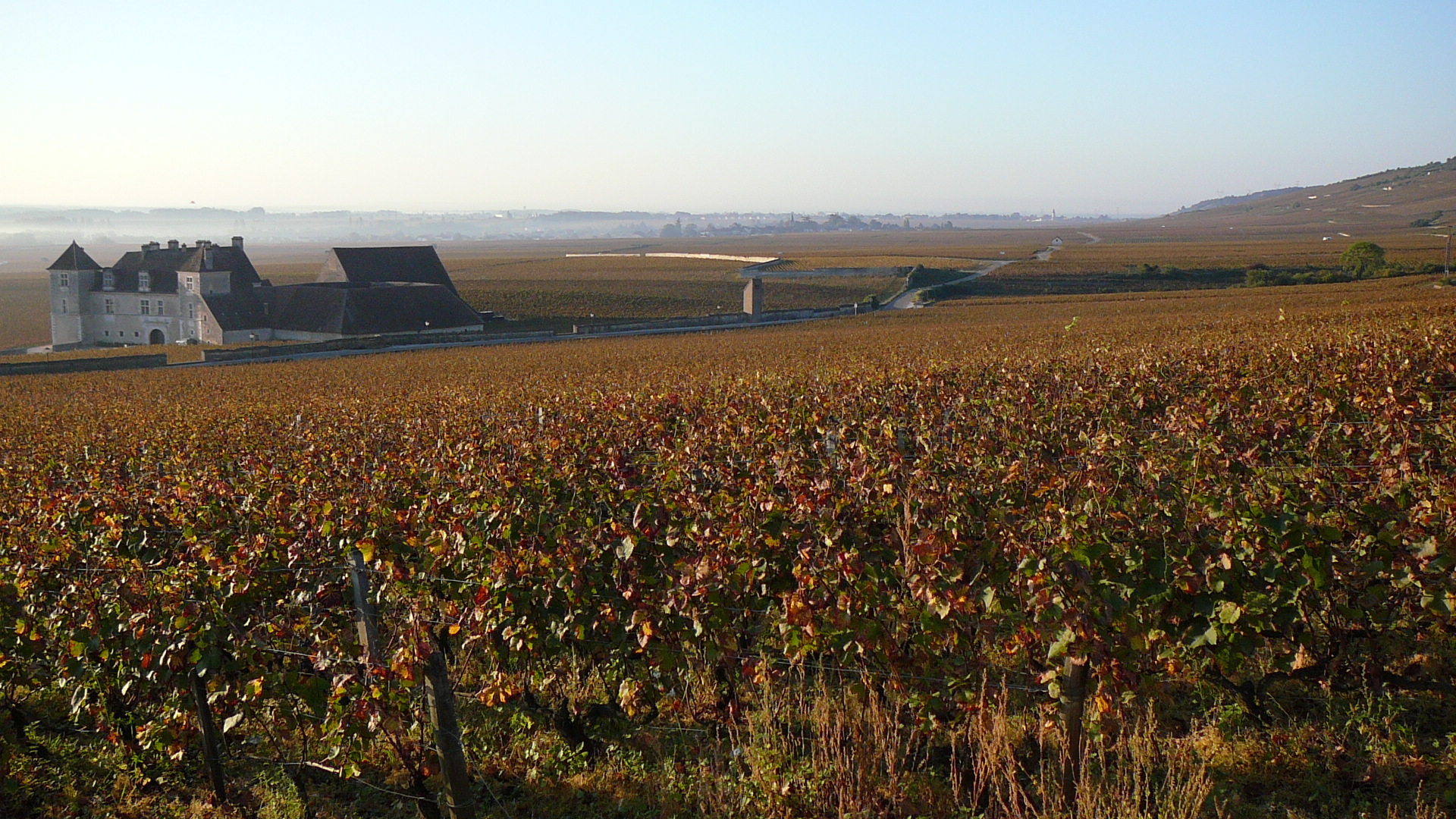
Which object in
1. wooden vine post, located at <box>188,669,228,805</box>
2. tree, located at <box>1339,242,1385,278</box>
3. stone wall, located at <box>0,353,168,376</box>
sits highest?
tree, located at <box>1339,242,1385,278</box>

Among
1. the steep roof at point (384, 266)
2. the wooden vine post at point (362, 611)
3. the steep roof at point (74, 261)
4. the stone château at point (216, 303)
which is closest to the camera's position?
the wooden vine post at point (362, 611)

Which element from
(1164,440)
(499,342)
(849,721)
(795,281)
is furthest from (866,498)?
(795,281)

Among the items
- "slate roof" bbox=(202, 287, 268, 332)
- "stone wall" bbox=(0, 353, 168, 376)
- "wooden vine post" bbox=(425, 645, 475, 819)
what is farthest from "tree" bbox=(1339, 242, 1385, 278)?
"wooden vine post" bbox=(425, 645, 475, 819)

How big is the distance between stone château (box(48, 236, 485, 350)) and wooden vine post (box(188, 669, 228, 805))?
5467cm

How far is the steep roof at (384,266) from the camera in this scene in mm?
72062

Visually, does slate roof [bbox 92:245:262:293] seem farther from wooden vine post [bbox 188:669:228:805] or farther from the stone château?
wooden vine post [bbox 188:669:228:805]

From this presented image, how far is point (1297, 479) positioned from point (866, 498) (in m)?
2.39

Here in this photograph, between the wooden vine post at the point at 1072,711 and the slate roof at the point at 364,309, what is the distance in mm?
56723

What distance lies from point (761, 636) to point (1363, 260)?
266 ft

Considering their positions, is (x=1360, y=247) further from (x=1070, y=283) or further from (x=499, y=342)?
(x=499, y=342)

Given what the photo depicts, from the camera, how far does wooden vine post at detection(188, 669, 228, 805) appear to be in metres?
5.13

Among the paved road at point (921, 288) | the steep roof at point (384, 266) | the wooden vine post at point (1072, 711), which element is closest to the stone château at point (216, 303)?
the steep roof at point (384, 266)

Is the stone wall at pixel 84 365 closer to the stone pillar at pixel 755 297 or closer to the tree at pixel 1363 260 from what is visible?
the stone pillar at pixel 755 297

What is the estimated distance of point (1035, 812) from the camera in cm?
450
